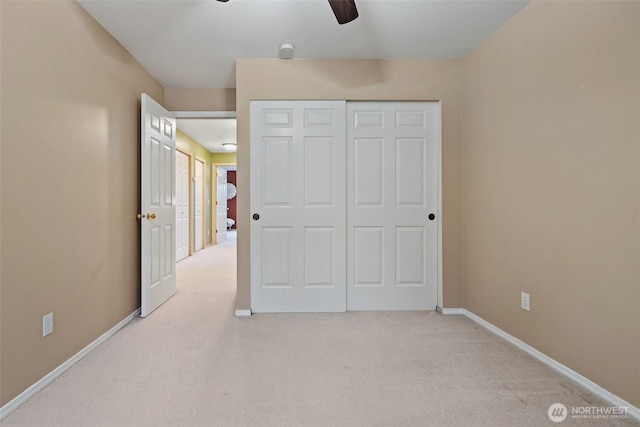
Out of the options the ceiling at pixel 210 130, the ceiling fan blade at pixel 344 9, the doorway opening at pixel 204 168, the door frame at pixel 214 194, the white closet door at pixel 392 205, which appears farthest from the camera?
the door frame at pixel 214 194

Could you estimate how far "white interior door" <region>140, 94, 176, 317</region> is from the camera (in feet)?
8.31

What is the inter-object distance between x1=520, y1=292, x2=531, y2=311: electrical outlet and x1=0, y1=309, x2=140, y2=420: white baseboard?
2890mm

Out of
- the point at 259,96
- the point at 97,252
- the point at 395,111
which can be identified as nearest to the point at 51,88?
the point at 97,252

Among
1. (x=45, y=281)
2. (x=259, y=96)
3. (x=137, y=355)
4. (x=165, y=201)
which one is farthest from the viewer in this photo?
(x=165, y=201)

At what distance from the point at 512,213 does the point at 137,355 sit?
2.70 m

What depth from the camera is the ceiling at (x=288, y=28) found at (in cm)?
194

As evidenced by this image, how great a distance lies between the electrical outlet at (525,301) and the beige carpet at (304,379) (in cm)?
29

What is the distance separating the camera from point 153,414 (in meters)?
1.36

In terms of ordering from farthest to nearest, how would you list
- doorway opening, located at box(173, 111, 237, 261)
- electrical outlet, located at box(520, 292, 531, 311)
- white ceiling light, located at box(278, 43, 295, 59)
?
doorway opening, located at box(173, 111, 237, 261) < white ceiling light, located at box(278, 43, 295, 59) < electrical outlet, located at box(520, 292, 531, 311)

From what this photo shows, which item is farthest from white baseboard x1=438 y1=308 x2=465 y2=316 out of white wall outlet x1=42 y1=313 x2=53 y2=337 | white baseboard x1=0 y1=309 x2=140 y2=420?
white wall outlet x1=42 y1=313 x2=53 y2=337

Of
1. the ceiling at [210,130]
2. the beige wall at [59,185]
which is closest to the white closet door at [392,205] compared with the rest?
the beige wall at [59,185]

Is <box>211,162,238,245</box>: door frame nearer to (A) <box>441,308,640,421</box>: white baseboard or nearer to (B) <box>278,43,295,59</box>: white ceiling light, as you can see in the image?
(B) <box>278,43,295,59</box>: white ceiling light

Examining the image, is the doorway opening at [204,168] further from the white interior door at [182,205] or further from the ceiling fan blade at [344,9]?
the ceiling fan blade at [344,9]

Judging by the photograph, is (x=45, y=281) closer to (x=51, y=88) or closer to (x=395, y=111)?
(x=51, y=88)
